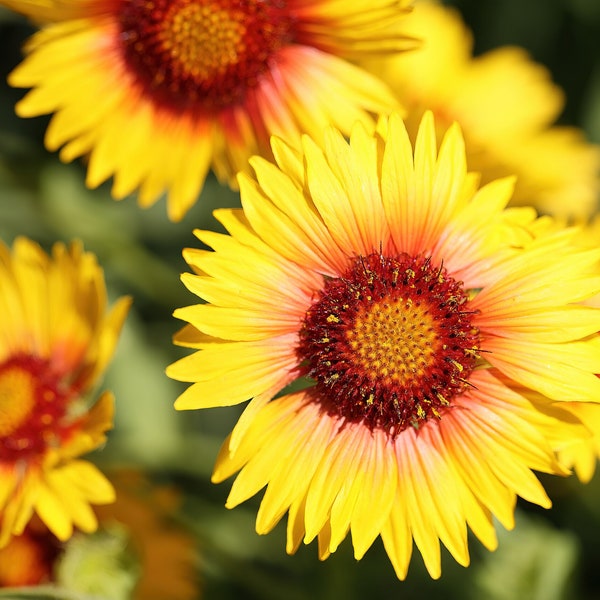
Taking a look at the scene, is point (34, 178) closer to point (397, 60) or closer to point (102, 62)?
point (102, 62)

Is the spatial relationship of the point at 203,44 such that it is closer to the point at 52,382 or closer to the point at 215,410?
the point at 52,382

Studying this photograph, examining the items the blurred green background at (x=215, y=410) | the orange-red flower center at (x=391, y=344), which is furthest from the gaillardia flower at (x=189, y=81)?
the blurred green background at (x=215, y=410)

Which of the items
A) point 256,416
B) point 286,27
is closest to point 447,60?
point 286,27

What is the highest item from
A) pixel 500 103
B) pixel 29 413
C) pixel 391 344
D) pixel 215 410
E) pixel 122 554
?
pixel 500 103

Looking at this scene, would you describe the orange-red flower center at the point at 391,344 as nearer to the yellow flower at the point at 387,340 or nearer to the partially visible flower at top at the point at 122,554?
the yellow flower at the point at 387,340

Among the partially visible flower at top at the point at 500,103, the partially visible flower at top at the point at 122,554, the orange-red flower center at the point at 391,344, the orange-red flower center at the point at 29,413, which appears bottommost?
the partially visible flower at top at the point at 122,554

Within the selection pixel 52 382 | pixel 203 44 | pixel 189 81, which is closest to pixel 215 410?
pixel 52 382

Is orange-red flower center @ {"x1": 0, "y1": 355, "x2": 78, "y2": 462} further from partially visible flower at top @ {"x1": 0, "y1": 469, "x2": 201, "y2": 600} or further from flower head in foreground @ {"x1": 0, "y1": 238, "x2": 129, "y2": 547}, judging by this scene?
partially visible flower at top @ {"x1": 0, "y1": 469, "x2": 201, "y2": 600}
